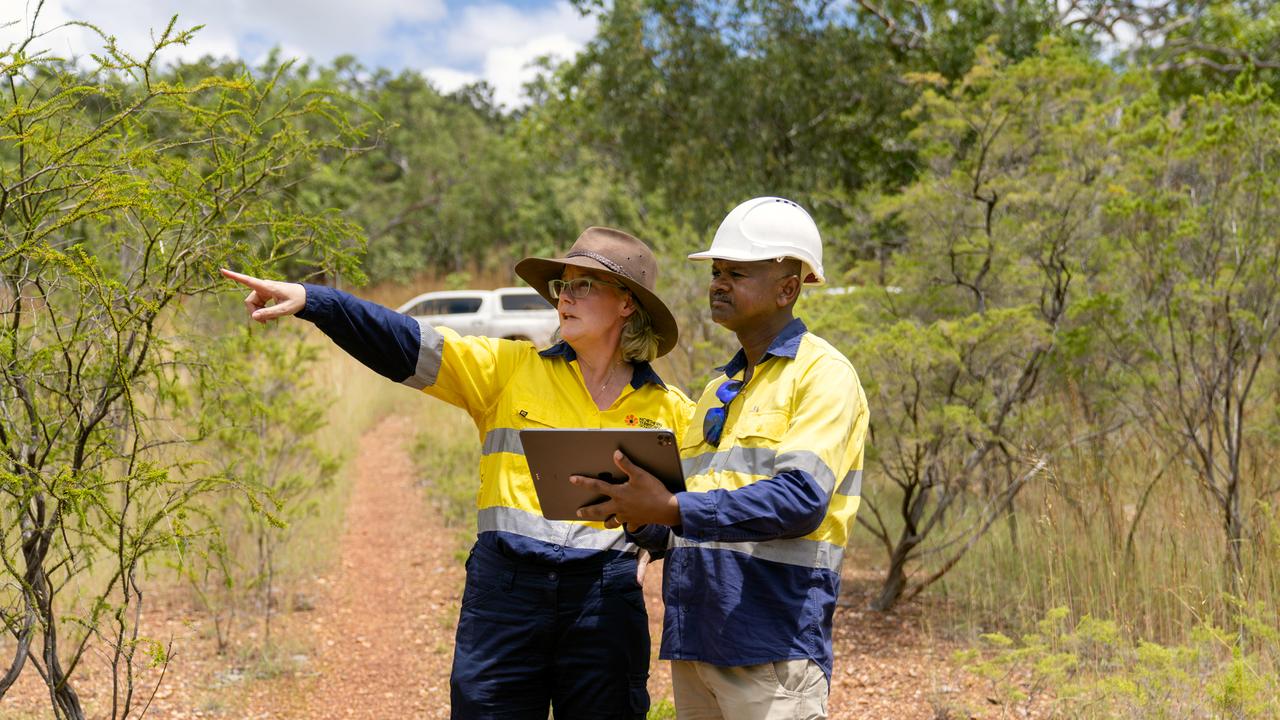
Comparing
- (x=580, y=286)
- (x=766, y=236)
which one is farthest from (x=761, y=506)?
(x=580, y=286)

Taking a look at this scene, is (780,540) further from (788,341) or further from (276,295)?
(276,295)

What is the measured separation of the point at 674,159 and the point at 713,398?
1113cm

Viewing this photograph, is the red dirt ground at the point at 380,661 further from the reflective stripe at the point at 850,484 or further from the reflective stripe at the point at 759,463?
the reflective stripe at the point at 850,484

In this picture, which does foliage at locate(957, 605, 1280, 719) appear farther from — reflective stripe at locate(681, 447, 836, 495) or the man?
reflective stripe at locate(681, 447, 836, 495)

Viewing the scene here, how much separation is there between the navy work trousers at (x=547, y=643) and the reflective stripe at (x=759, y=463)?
0.43 meters

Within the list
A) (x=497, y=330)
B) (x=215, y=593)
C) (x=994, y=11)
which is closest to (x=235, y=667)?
(x=215, y=593)

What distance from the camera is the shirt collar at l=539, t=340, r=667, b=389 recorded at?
9.49 ft

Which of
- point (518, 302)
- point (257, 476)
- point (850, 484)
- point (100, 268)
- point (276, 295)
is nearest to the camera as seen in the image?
point (850, 484)

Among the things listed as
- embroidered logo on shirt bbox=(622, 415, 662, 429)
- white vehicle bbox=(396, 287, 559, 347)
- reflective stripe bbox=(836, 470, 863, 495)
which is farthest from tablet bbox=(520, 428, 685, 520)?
white vehicle bbox=(396, 287, 559, 347)

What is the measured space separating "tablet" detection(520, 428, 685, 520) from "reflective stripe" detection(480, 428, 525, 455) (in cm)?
54

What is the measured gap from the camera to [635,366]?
9.74 ft

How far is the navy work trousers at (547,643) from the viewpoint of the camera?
2650mm

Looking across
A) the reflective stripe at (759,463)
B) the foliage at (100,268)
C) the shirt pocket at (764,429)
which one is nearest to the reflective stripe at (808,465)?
the reflective stripe at (759,463)

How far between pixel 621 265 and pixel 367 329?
67 centimetres
